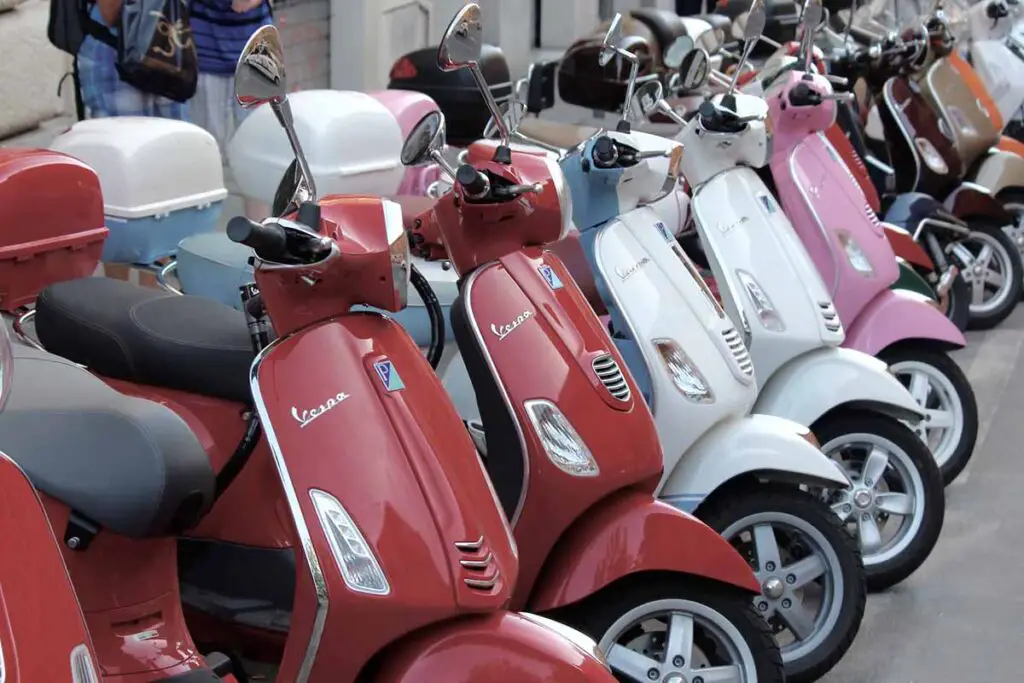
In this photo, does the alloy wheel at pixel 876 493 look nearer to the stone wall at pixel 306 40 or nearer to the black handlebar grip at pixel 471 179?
the black handlebar grip at pixel 471 179

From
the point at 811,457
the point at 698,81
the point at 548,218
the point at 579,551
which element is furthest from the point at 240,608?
the point at 698,81

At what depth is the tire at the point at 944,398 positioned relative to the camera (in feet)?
14.8

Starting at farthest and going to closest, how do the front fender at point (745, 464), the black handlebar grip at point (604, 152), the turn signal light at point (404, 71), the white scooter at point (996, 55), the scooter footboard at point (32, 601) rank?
the white scooter at point (996, 55) → the turn signal light at point (404, 71) → the black handlebar grip at point (604, 152) → the front fender at point (745, 464) → the scooter footboard at point (32, 601)

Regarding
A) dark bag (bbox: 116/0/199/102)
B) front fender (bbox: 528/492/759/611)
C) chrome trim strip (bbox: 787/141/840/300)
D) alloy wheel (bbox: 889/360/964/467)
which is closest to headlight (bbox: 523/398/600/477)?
front fender (bbox: 528/492/759/611)

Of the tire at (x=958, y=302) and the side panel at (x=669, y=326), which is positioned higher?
the side panel at (x=669, y=326)

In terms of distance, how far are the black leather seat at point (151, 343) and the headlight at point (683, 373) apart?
2.98 feet

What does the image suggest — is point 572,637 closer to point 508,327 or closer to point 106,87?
point 508,327

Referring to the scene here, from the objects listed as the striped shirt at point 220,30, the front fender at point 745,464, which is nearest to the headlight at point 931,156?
the striped shirt at point 220,30

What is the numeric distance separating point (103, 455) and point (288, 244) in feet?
1.34

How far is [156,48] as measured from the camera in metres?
4.35

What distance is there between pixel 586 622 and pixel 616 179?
102 centimetres

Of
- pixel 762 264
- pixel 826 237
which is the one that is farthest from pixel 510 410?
pixel 826 237

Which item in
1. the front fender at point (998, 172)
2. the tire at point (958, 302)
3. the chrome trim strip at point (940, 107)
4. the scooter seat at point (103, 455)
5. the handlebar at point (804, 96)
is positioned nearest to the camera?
the scooter seat at point (103, 455)

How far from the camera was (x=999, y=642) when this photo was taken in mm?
3846
